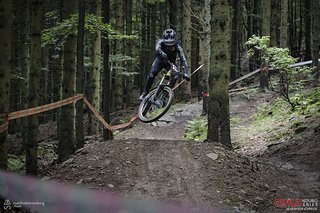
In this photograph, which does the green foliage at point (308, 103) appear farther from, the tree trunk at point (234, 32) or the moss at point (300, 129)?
the tree trunk at point (234, 32)

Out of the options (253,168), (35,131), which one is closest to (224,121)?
(253,168)

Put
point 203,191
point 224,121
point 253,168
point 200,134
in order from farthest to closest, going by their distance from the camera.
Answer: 1. point 200,134
2. point 224,121
3. point 253,168
4. point 203,191

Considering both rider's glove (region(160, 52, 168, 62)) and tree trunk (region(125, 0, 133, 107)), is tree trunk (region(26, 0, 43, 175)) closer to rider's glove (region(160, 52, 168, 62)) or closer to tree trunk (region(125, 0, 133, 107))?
rider's glove (region(160, 52, 168, 62))

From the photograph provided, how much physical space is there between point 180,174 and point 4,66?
12.8 feet

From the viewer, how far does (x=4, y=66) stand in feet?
22.0

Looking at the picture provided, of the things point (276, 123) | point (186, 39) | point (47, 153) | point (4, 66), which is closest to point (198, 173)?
point (4, 66)

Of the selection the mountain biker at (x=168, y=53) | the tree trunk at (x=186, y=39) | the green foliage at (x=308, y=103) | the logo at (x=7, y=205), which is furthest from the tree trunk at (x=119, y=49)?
the logo at (x=7, y=205)

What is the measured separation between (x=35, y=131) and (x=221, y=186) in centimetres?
456

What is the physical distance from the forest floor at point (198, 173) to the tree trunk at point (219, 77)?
0.52 meters

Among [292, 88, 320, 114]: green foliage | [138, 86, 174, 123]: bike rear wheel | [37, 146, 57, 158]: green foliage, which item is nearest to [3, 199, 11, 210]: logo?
[138, 86, 174, 123]: bike rear wheel

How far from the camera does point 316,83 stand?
15.4m

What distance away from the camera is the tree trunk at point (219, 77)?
25.9 feet

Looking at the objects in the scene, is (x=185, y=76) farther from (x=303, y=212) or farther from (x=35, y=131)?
(x=303, y=212)

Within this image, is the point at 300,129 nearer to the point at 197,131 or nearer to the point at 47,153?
the point at 197,131
